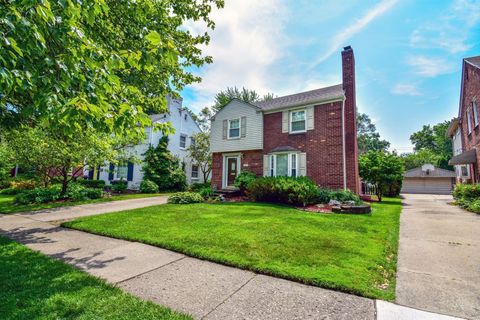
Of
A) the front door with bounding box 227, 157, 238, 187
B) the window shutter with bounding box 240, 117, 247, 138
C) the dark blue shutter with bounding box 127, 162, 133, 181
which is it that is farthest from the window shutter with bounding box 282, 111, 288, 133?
the dark blue shutter with bounding box 127, 162, 133, 181

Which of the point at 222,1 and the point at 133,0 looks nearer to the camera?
the point at 133,0

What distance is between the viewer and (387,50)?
31.0 feet

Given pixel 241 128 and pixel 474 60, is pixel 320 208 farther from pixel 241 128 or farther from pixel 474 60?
pixel 474 60

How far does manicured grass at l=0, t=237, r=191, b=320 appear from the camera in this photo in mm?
2323

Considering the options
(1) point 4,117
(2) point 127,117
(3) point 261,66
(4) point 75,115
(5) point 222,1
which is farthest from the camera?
(3) point 261,66

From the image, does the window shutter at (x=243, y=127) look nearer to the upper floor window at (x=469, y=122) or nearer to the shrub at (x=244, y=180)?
the shrub at (x=244, y=180)

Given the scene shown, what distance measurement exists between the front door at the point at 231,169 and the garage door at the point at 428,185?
28.2 m

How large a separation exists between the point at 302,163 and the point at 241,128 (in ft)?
15.2

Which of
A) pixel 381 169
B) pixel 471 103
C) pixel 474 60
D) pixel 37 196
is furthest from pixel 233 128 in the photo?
pixel 474 60

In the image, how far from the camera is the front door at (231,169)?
15498 millimetres

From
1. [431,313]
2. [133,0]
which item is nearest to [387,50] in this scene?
[133,0]

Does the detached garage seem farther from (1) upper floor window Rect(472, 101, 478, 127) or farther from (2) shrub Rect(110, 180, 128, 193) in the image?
(2) shrub Rect(110, 180, 128, 193)

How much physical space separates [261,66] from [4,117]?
1172cm

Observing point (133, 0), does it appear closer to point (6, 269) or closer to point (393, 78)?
point (6, 269)
